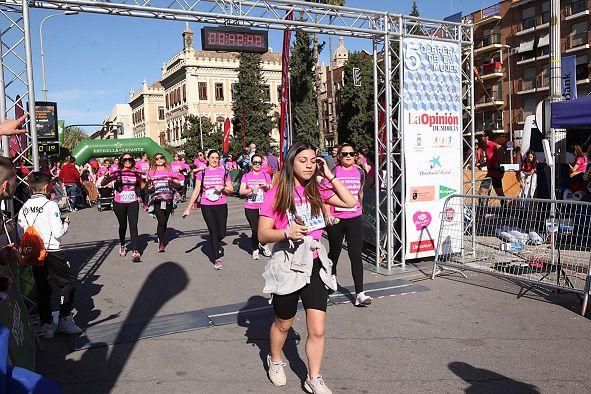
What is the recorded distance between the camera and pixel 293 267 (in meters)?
3.82

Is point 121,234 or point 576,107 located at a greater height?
point 576,107

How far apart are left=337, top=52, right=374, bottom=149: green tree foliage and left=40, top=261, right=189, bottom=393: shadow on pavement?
4040 centimetres

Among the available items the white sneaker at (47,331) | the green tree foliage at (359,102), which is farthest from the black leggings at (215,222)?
the green tree foliage at (359,102)

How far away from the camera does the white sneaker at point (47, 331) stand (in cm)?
545

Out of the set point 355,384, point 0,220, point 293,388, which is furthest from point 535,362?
point 0,220

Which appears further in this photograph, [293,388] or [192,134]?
[192,134]

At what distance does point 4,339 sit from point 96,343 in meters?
3.68

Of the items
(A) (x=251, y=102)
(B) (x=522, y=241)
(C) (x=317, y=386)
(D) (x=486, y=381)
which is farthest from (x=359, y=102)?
(C) (x=317, y=386)

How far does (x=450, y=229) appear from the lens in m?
8.29

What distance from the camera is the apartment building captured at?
1634 inches

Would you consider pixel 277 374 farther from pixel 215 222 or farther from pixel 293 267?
pixel 215 222

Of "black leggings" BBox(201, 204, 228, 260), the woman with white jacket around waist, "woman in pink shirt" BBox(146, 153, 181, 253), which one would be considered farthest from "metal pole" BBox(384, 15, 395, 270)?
"woman in pink shirt" BBox(146, 153, 181, 253)

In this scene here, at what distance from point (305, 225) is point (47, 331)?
3440mm

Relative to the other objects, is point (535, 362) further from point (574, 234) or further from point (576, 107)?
point (576, 107)
